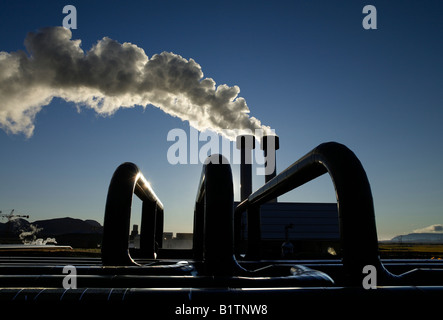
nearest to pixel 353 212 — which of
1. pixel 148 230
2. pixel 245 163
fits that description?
pixel 148 230

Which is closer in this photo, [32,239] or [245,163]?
[245,163]

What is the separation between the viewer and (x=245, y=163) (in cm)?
3556

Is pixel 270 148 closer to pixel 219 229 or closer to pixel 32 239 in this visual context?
pixel 219 229

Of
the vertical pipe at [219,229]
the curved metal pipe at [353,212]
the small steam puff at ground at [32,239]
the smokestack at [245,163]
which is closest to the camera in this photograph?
the curved metal pipe at [353,212]

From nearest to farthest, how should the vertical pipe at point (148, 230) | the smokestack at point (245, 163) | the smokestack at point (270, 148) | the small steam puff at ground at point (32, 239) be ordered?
the vertical pipe at point (148, 230), the smokestack at point (245, 163), the smokestack at point (270, 148), the small steam puff at ground at point (32, 239)

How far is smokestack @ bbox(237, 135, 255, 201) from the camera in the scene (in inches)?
1336

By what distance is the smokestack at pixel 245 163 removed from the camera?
33938mm

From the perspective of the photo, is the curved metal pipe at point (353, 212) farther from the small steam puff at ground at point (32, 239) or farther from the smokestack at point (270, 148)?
the small steam puff at ground at point (32, 239)

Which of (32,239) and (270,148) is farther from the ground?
(270,148)

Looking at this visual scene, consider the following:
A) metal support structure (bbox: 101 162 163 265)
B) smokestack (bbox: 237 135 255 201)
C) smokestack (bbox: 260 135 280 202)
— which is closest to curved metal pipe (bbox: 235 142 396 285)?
metal support structure (bbox: 101 162 163 265)

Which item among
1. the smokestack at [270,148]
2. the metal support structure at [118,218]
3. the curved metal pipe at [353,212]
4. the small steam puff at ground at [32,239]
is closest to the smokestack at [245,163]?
the smokestack at [270,148]

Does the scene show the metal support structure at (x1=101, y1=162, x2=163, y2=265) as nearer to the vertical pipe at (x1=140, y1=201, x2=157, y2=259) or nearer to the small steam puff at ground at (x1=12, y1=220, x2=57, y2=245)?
the vertical pipe at (x1=140, y1=201, x2=157, y2=259)

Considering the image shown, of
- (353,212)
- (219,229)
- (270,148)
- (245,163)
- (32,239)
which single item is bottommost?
(32,239)
